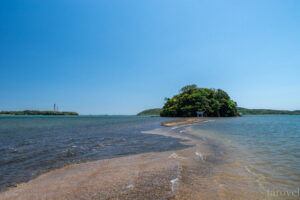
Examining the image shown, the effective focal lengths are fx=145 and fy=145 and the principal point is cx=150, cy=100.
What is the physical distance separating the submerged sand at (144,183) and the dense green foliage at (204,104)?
272ft

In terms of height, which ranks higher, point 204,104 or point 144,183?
point 204,104

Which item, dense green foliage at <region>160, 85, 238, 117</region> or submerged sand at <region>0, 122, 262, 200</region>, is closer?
submerged sand at <region>0, 122, 262, 200</region>

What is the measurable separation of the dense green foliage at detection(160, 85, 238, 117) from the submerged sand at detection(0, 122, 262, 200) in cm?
8283

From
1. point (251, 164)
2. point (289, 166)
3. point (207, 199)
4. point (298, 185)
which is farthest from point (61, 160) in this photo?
point (289, 166)

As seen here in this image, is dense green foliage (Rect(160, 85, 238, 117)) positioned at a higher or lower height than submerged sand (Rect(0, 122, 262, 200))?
higher

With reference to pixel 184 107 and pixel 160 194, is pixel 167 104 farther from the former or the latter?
pixel 160 194

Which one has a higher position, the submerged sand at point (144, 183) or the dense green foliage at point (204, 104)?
the dense green foliage at point (204, 104)

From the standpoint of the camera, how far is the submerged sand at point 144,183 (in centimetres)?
330

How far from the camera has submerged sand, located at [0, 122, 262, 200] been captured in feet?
10.8

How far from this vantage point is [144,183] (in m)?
3.86

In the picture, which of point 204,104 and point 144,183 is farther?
Answer: point 204,104

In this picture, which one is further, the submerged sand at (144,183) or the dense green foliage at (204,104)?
the dense green foliage at (204,104)

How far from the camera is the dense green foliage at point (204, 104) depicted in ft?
280

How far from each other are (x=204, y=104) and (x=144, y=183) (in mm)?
86755
